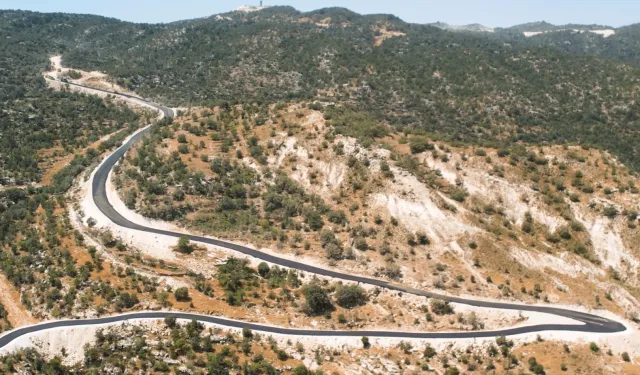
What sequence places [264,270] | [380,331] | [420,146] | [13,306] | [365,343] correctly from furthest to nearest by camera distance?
[420,146]
[264,270]
[13,306]
[380,331]
[365,343]

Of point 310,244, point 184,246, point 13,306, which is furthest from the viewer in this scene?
point 310,244

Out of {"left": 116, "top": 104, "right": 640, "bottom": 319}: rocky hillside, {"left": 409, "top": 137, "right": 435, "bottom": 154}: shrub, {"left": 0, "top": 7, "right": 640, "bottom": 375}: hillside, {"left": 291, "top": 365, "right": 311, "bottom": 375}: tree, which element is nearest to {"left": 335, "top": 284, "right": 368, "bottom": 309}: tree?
{"left": 0, "top": 7, "right": 640, "bottom": 375}: hillside

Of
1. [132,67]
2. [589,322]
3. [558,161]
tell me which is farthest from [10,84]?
[589,322]

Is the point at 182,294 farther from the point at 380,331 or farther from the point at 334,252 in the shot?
the point at 380,331

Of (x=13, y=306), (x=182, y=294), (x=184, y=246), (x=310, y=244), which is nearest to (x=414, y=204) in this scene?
(x=310, y=244)

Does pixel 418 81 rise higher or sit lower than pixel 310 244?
higher

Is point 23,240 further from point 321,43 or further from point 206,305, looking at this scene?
point 321,43

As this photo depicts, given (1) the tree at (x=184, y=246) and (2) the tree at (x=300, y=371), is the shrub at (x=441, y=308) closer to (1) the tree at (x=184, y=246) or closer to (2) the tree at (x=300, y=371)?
(2) the tree at (x=300, y=371)
